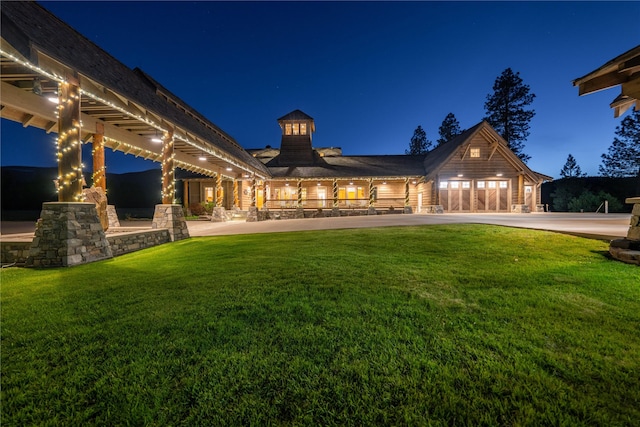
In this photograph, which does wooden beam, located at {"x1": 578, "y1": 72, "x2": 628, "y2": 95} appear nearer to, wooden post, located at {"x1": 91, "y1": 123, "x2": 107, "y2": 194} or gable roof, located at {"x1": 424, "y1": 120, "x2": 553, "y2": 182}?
wooden post, located at {"x1": 91, "y1": 123, "x2": 107, "y2": 194}

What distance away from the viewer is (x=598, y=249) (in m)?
6.04

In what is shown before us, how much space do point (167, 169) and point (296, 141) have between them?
1856cm

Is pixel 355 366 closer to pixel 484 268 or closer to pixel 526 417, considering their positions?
pixel 526 417

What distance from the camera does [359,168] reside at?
81.2 ft

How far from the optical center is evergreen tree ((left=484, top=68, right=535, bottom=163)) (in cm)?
3416

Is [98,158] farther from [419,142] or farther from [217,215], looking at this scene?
[419,142]

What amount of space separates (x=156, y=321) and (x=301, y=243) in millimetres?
4875

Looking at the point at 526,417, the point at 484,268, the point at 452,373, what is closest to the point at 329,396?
the point at 452,373

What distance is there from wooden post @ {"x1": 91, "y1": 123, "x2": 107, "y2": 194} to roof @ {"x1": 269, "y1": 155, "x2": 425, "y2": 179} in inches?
544

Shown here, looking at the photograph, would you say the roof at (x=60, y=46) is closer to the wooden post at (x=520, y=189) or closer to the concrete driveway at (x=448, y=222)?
the concrete driveway at (x=448, y=222)

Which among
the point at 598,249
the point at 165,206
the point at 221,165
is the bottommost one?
the point at 598,249

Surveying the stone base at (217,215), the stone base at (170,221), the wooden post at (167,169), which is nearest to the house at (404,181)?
the stone base at (217,215)

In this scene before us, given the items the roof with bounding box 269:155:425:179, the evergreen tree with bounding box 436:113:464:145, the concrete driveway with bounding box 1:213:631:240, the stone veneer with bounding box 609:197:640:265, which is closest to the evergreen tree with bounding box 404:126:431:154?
the evergreen tree with bounding box 436:113:464:145

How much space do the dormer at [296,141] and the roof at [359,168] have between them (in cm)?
152
